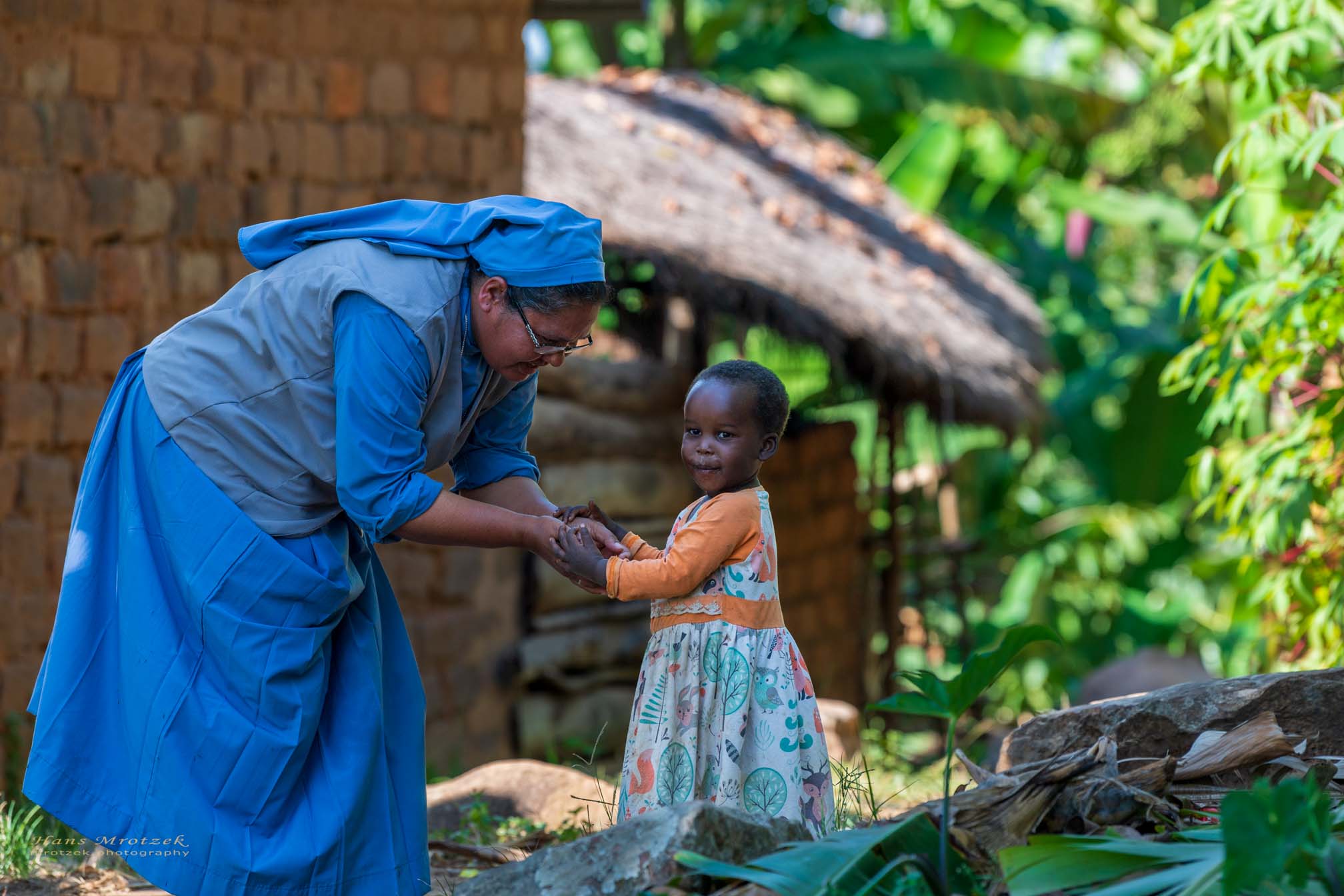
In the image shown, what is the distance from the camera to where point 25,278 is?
178 inches

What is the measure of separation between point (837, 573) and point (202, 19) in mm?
5581

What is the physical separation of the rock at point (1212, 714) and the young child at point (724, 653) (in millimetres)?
655

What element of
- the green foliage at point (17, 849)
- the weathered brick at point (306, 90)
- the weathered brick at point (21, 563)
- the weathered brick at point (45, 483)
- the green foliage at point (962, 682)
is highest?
the weathered brick at point (306, 90)

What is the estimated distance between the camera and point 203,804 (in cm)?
251

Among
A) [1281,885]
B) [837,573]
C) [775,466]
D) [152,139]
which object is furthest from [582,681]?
[1281,885]

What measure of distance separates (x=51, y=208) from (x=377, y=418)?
2.72m

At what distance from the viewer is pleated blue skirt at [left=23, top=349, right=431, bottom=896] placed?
252 centimetres

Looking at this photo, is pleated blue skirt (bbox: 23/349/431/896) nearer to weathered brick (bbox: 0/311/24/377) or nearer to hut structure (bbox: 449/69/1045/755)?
weathered brick (bbox: 0/311/24/377)

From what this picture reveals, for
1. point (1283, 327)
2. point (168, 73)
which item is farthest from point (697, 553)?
point (168, 73)

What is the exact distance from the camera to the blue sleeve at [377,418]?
243 cm

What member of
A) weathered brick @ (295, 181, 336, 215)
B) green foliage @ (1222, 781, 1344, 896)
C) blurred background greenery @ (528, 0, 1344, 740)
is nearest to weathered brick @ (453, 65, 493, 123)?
weathered brick @ (295, 181, 336, 215)

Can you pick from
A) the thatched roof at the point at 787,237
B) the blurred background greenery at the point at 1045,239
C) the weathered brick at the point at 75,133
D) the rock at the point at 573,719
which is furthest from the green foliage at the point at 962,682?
the blurred background greenery at the point at 1045,239

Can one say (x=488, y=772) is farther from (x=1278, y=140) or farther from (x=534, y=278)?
(x=1278, y=140)

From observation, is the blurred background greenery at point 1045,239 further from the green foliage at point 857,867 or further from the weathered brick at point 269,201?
the green foliage at point 857,867
